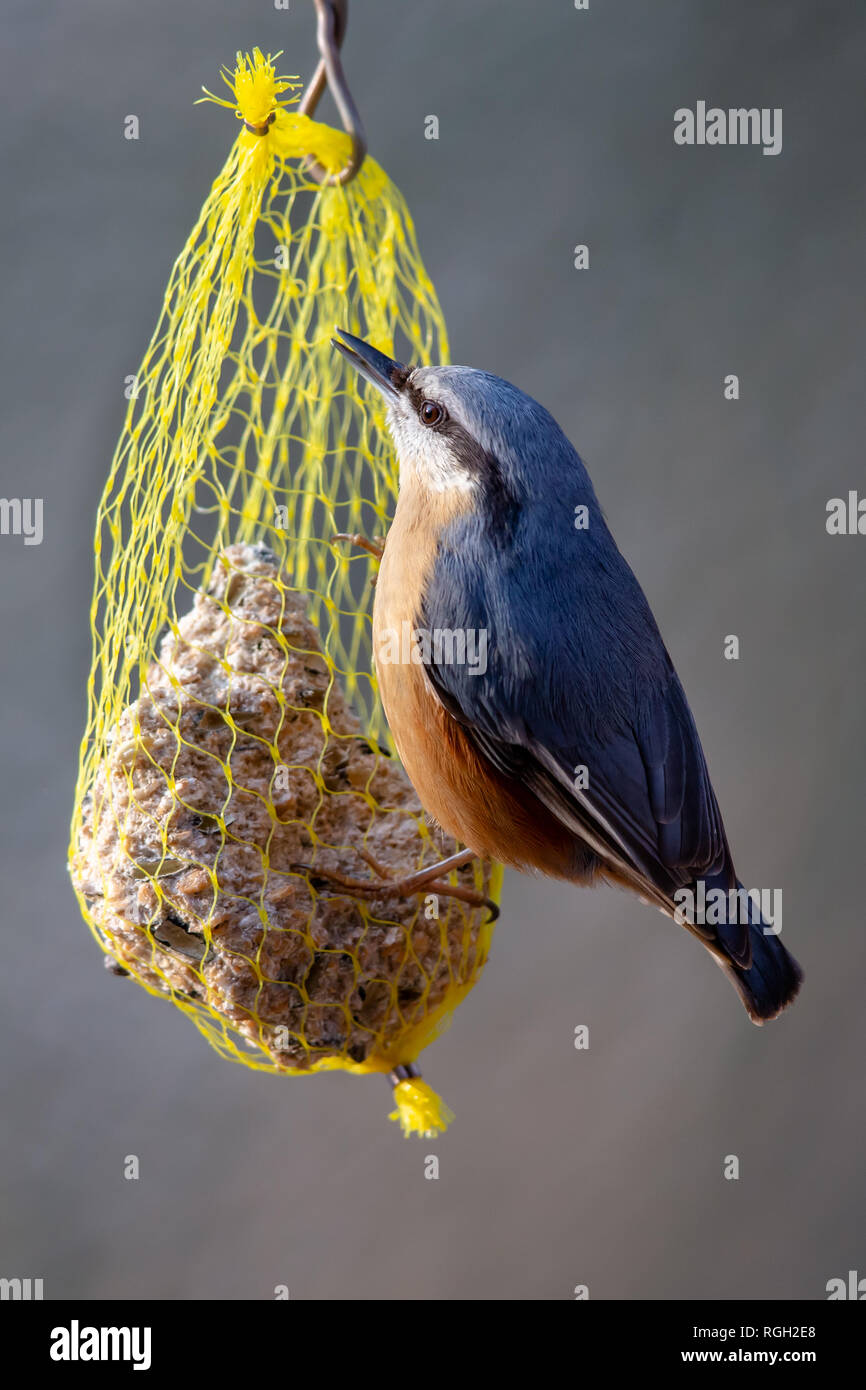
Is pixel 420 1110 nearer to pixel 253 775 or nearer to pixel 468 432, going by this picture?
pixel 253 775

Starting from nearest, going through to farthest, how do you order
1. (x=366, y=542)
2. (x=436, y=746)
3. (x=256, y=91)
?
(x=256, y=91)
(x=436, y=746)
(x=366, y=542)

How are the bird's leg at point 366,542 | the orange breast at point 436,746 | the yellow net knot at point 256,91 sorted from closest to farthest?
the yellow net knot at point 256,91 < the orange breast at point 436,746 < the bird's leg at point 366,542

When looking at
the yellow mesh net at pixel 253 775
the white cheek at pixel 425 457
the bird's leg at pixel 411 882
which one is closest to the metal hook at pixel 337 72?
the yellow mesh net at pixel 253 775

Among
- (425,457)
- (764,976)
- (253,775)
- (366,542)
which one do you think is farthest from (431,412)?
(764,976)

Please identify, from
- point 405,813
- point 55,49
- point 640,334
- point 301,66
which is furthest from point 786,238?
point 405,813

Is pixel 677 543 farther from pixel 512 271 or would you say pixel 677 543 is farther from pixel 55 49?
pixel 55 49

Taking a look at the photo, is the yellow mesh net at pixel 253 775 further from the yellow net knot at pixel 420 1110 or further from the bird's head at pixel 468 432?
the bird's head at pixel 468 432
